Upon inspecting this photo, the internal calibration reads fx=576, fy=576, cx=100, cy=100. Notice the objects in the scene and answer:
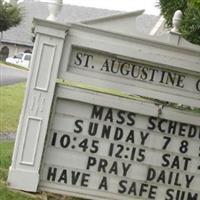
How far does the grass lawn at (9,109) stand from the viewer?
12.0m

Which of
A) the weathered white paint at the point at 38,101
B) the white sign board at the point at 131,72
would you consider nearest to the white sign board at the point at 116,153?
the weathered white paint at the point at 38,101

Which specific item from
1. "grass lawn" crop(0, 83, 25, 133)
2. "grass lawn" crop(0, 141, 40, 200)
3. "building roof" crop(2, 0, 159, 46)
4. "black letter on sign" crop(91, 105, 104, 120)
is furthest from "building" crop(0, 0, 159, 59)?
"black letter on sign" crop(91, 105, 104, 120)

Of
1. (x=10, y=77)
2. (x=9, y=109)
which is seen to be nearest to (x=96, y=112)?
(x=9, y=109)

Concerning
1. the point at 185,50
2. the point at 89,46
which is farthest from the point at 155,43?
the point at 89,46

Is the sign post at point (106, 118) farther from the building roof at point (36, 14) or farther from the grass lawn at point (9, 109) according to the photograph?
the building roof at point (36, 14)

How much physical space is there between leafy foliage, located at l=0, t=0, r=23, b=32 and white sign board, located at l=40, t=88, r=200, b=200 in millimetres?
44009

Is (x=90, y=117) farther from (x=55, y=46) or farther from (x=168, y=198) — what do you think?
(x=168, y=198)

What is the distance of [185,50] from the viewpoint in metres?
6.50

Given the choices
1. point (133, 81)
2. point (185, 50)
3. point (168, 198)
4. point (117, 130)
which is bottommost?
point (168, 198)

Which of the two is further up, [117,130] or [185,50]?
[185,50]

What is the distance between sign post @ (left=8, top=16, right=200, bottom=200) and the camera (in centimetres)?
634

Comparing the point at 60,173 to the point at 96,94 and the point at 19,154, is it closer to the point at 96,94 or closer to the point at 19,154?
the point at 19,154

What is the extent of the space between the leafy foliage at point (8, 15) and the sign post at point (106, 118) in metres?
44.0

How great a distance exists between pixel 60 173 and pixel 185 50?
1976 mm
